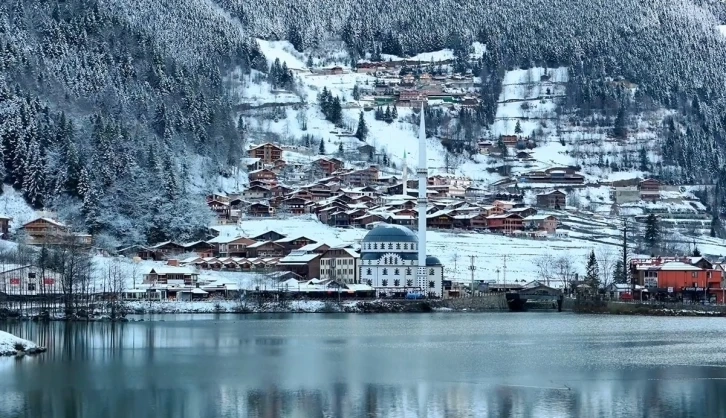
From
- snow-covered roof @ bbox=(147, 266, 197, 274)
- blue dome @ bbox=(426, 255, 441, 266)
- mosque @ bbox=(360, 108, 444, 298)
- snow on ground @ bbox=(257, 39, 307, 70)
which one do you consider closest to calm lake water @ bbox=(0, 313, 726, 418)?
snow-covered roof @ bbox=(147, 266, 197, 274)

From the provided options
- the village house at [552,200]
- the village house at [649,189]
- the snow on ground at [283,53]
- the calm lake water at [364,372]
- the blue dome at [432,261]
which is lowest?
the calm lake water at [364,372]

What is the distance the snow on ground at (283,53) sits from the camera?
7456 inches

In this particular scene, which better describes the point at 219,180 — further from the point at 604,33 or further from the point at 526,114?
the point at 604,33

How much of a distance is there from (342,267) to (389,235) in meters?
4.04

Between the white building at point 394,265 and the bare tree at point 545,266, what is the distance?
7617 millimetres

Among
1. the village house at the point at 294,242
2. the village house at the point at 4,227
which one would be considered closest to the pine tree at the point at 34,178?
the village house at the point at 4,227

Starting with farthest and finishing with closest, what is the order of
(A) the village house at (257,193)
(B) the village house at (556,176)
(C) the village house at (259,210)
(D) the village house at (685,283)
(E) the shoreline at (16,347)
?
(B) the village house at (556,176), (A) the village house at (257,193), (C) the village house at (259,210), (D) the village house at (685,283), (E) the shoreline at (16,347)

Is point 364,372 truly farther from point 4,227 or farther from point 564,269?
point 564,269

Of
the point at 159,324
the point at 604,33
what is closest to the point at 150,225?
the point at 159,324

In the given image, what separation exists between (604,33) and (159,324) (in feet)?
446

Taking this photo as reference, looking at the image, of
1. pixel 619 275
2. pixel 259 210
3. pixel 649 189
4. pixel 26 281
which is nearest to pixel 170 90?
pixel 259 210

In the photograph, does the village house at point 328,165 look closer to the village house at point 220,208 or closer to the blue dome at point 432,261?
the village house at point 220,208

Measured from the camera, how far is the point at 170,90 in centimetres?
13300

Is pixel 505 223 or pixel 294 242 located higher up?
pixel 505 223
